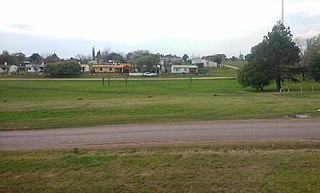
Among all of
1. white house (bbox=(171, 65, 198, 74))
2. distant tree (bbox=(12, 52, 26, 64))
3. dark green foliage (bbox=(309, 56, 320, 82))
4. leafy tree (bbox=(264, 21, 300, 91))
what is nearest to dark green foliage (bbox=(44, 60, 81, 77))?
white house (bbox=(171, 65, 198, 74))

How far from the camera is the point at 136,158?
1174cm

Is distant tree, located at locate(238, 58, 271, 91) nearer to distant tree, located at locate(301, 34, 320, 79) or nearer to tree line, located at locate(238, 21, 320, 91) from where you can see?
tree line, located at locate(238, 21, 320, 91)

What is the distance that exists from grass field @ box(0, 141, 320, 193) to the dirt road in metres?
1.68

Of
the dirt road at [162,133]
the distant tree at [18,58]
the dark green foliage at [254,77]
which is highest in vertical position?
the distant tree at [18,58]

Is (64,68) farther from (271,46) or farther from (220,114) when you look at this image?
(220,114)

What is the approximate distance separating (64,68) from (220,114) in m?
72.1

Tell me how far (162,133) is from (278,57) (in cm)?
4119

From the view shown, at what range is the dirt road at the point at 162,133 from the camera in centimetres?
1509

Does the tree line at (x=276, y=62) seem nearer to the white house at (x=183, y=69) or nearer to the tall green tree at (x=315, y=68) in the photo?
the tall green tree at (x=315, y=68)

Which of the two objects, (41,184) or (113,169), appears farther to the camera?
(113,169)

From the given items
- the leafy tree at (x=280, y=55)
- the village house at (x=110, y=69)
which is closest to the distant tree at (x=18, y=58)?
the village house at (x=110, y=69)

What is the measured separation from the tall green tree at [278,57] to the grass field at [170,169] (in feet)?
135

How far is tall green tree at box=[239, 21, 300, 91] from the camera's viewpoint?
52750mm

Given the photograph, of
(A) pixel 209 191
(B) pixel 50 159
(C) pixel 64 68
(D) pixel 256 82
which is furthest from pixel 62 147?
(C) pixel 64 68
